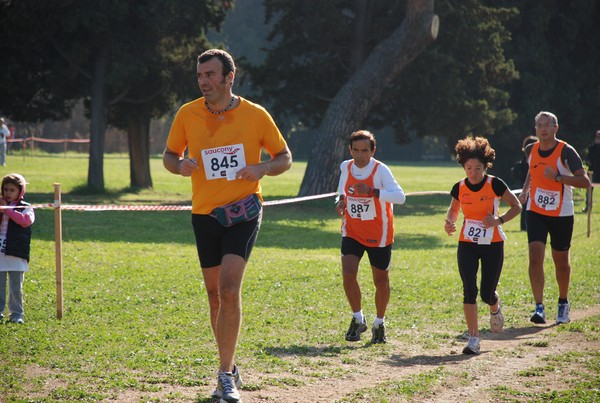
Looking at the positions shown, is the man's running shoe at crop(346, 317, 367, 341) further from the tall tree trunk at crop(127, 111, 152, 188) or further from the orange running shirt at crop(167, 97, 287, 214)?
the tall tree trunk at crop(127, 111, 152, 188)

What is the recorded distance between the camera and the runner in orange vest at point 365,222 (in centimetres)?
845

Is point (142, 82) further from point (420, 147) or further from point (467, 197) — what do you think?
point (420, 147)

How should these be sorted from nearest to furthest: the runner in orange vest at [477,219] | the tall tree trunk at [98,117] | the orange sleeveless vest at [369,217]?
the runner in orange vest at [477,219], the orange sleeveless vest at [369,217], the tall tree trunk at [98,117]

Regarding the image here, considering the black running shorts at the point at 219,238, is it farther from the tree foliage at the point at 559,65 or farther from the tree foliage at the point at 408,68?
the tree foliage at the point at 559,65

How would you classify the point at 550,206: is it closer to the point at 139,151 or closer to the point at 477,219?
the point at 477,219

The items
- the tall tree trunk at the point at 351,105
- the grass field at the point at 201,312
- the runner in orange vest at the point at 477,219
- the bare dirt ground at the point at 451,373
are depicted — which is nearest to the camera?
the bare dirt ground at the point at 451,373

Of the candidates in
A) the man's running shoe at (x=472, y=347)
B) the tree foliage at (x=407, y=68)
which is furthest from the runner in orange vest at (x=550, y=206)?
the tree foliage at (x=407, y=68)

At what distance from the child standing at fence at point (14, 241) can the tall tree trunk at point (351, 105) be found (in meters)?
17.8

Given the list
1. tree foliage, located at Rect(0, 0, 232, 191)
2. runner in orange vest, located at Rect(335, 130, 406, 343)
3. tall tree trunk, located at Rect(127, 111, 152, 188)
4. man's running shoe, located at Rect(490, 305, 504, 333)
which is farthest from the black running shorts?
tall tree trunk, located at Rect(127, 111, 152, 188)

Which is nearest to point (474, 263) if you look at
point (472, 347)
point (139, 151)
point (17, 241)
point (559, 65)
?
point (472, 347)

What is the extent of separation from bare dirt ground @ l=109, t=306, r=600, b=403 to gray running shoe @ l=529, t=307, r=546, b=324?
55cm

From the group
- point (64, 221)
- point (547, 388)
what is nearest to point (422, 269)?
point (547, 388)

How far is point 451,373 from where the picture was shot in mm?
7156

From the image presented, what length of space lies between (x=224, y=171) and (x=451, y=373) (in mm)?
2407
